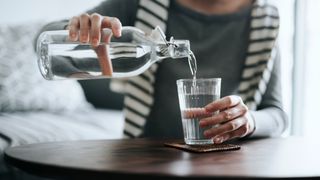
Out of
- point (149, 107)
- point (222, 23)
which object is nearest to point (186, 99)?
point (149, 107)

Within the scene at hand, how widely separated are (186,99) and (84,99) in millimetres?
514

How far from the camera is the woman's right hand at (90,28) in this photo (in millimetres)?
954

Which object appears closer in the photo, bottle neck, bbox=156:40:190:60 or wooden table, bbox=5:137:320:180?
wooden table, bbox=5:137:320:180

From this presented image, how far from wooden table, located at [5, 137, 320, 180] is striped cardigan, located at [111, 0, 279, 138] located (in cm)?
50

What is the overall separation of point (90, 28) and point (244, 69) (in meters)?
0.78

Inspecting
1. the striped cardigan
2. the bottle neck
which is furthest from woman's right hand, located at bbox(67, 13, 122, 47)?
the striped cardigan

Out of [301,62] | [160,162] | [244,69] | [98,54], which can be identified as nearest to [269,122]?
[244,69]

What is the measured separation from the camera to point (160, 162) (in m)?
0.70

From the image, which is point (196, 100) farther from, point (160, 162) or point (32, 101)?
point (32, 101)

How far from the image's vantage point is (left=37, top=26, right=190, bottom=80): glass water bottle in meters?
1.00

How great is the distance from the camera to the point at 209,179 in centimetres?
58

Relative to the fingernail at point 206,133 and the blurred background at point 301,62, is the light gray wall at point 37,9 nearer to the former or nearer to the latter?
the fingernail at point 206,133

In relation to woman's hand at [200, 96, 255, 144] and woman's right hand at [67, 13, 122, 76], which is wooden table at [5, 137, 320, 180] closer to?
woman's hand at [200, 96, 255, 144]

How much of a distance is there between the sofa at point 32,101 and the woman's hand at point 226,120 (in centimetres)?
50
